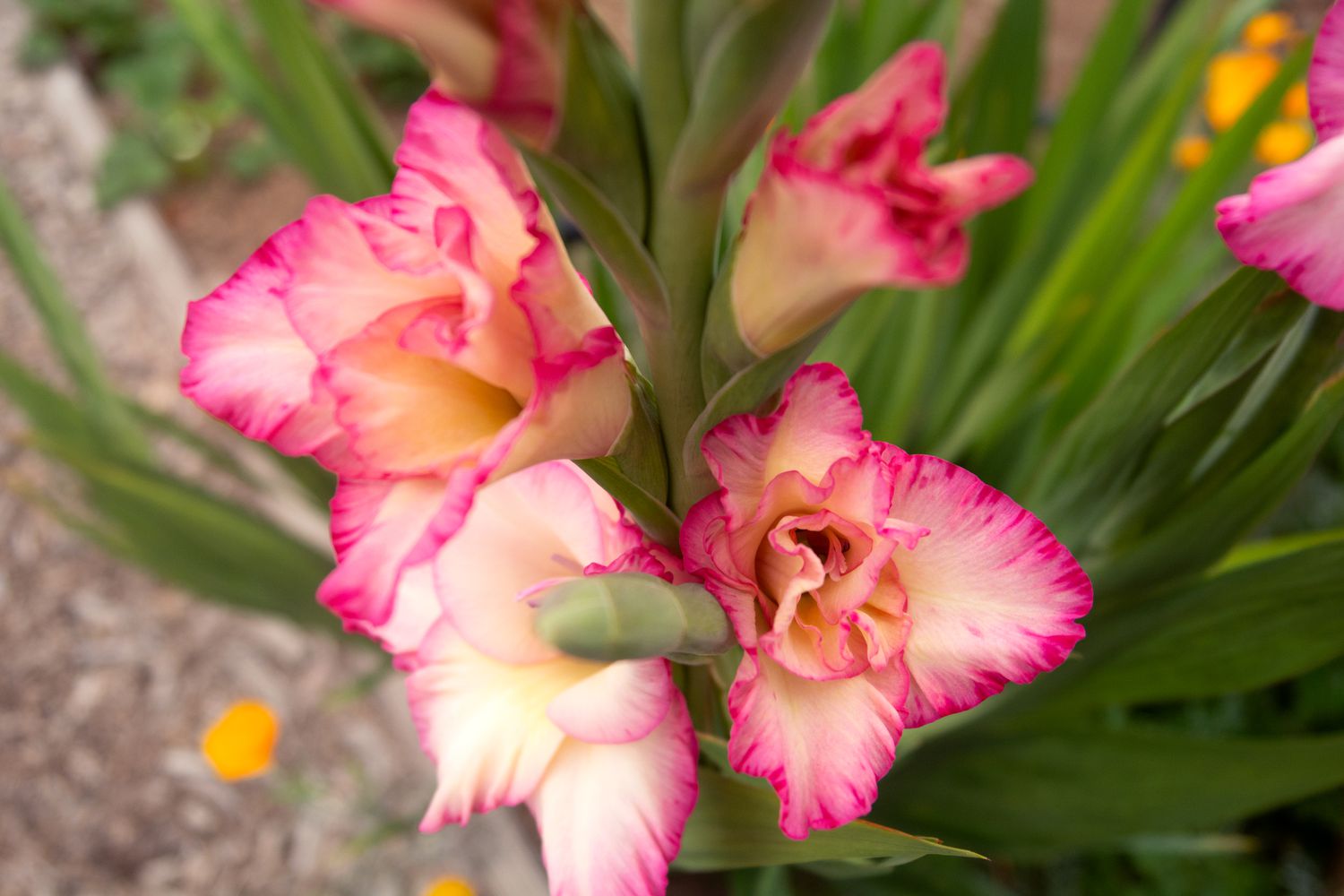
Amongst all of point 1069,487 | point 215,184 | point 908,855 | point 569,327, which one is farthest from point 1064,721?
point 215,184

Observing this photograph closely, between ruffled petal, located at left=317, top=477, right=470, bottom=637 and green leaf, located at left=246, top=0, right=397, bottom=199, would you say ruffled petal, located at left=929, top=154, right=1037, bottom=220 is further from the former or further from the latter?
green leaf, located at left=246, top=0, right=397, bottom=199

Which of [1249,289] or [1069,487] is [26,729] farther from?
[1249,289]

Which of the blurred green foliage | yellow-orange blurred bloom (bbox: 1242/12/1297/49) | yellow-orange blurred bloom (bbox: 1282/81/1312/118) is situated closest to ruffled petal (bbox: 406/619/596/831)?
yellow-orange blurred bloom (bbox: 1282/81/1312/118)

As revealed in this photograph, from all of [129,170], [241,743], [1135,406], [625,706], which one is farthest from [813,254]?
[129,170]

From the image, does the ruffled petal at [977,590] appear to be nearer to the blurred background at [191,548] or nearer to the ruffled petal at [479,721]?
the ruffled petal at [479,721]

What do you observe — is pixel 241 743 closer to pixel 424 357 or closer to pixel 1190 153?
pixel 424 357

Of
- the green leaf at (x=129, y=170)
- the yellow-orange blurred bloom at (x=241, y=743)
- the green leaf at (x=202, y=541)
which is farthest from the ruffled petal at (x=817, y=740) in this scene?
the green leaf at (x=129, y=170)
